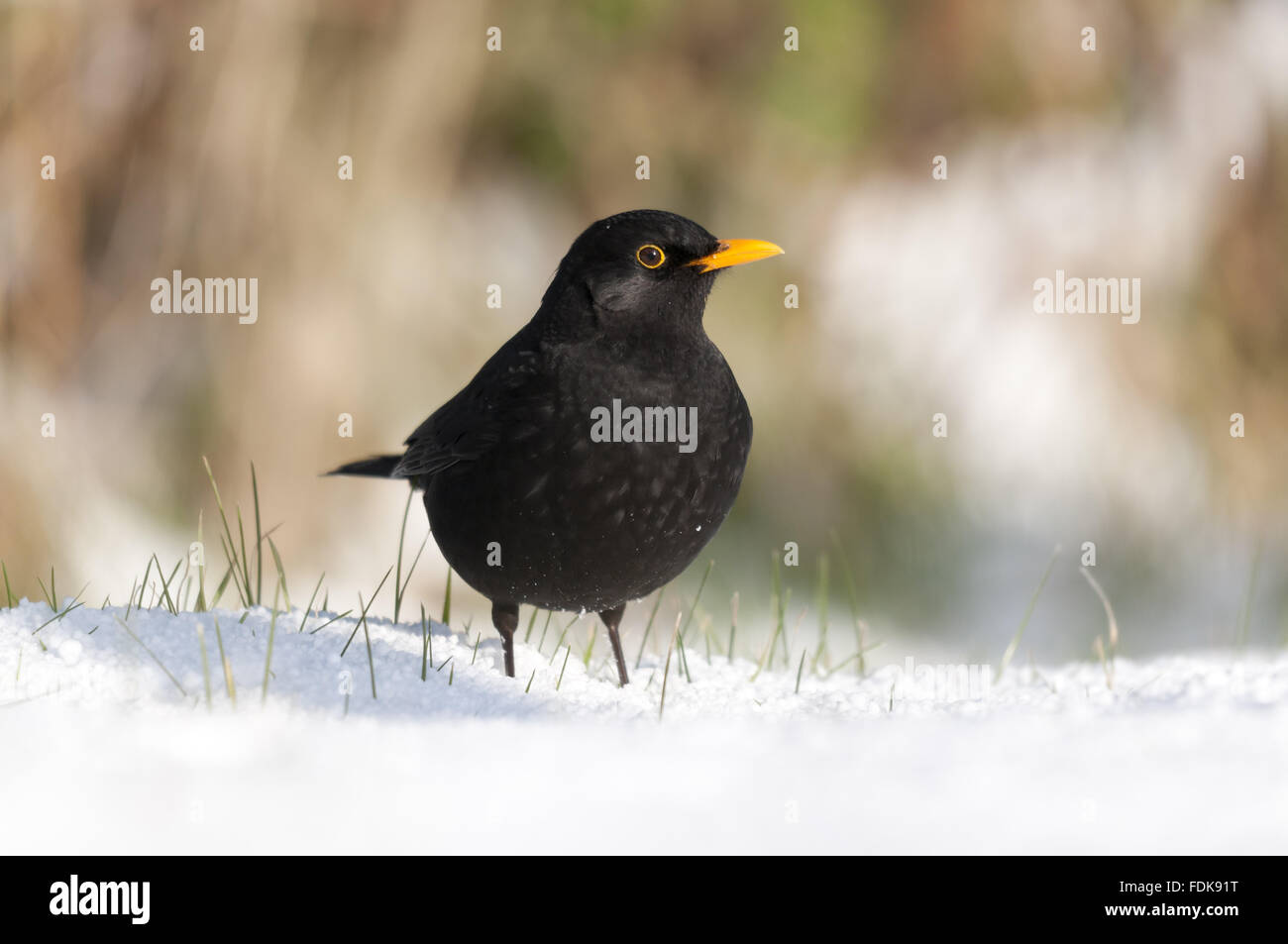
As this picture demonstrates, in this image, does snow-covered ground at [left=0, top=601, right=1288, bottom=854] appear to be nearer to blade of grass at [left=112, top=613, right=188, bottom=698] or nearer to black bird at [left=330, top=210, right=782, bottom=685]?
blade of grass at [left=112, top=613, right=188, bottom=698]

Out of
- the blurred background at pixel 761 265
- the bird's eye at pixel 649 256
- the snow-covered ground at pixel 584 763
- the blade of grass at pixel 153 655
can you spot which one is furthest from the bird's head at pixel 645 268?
the blurred background at pixel 761 265

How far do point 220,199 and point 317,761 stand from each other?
677 cm

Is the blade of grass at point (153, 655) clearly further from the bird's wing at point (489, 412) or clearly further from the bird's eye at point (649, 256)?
the bird's eye at point (649, 256)

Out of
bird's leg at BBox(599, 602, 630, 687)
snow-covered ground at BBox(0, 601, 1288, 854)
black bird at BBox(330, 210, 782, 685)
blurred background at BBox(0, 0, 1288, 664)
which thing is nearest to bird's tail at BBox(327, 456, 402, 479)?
black bird at BBox(330, 210, 782, 685)

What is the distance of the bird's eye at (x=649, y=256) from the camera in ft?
11.3

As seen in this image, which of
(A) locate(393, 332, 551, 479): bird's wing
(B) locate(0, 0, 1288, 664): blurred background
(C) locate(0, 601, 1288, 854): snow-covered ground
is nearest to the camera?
(C) locate(0, 601, 1288, 854): snow-covered ground

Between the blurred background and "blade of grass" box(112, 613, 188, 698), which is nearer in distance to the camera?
"blade of grass" box(112, 613, 188, 698)

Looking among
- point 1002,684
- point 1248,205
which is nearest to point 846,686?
point 1002,684

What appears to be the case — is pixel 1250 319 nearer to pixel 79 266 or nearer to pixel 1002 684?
pixel 1002 684

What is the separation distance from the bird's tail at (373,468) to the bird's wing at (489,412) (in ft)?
1.62

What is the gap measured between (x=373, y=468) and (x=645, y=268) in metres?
1.59

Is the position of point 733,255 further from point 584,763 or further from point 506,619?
point 584,763

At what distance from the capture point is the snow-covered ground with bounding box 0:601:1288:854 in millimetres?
1922

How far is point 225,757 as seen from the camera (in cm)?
225
